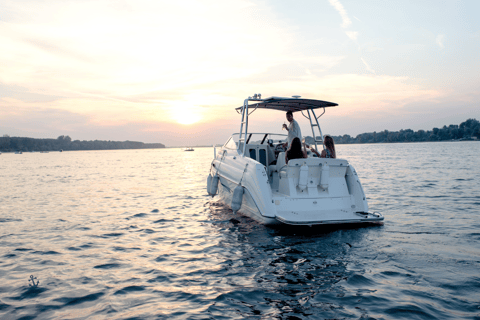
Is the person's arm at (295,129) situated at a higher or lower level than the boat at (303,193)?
higher

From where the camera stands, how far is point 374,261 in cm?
494

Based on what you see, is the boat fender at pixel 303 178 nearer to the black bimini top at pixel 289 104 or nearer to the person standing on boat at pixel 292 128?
the person standing on boat at pixel 292 128

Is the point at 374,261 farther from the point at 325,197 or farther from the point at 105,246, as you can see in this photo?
the point at 105,246

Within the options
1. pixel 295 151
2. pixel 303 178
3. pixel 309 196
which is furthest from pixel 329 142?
pixel 309 196

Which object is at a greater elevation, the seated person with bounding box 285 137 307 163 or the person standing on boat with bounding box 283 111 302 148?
the person standing on boat with bounding box 283 111 302 148

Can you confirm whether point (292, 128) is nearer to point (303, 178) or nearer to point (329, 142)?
point (329, 142)

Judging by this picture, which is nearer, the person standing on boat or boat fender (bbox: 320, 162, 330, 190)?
boat fender (bbox: 320, 162, 330, 190)

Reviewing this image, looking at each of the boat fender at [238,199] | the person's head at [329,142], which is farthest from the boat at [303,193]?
the person's head at [329,142]

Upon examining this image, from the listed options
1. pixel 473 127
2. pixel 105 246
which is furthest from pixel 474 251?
pixel 473 127

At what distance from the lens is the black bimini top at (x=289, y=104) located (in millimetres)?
7938

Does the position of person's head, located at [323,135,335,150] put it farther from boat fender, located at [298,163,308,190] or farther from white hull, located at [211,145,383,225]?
boat fender, located at [298,163,308,190]

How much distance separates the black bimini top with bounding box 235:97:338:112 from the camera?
7.94m

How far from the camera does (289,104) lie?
29.3 ft

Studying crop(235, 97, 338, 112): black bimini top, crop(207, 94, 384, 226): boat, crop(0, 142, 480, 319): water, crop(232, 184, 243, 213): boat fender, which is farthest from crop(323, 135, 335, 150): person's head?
crop(232, 184, 243, 213): boat fender
